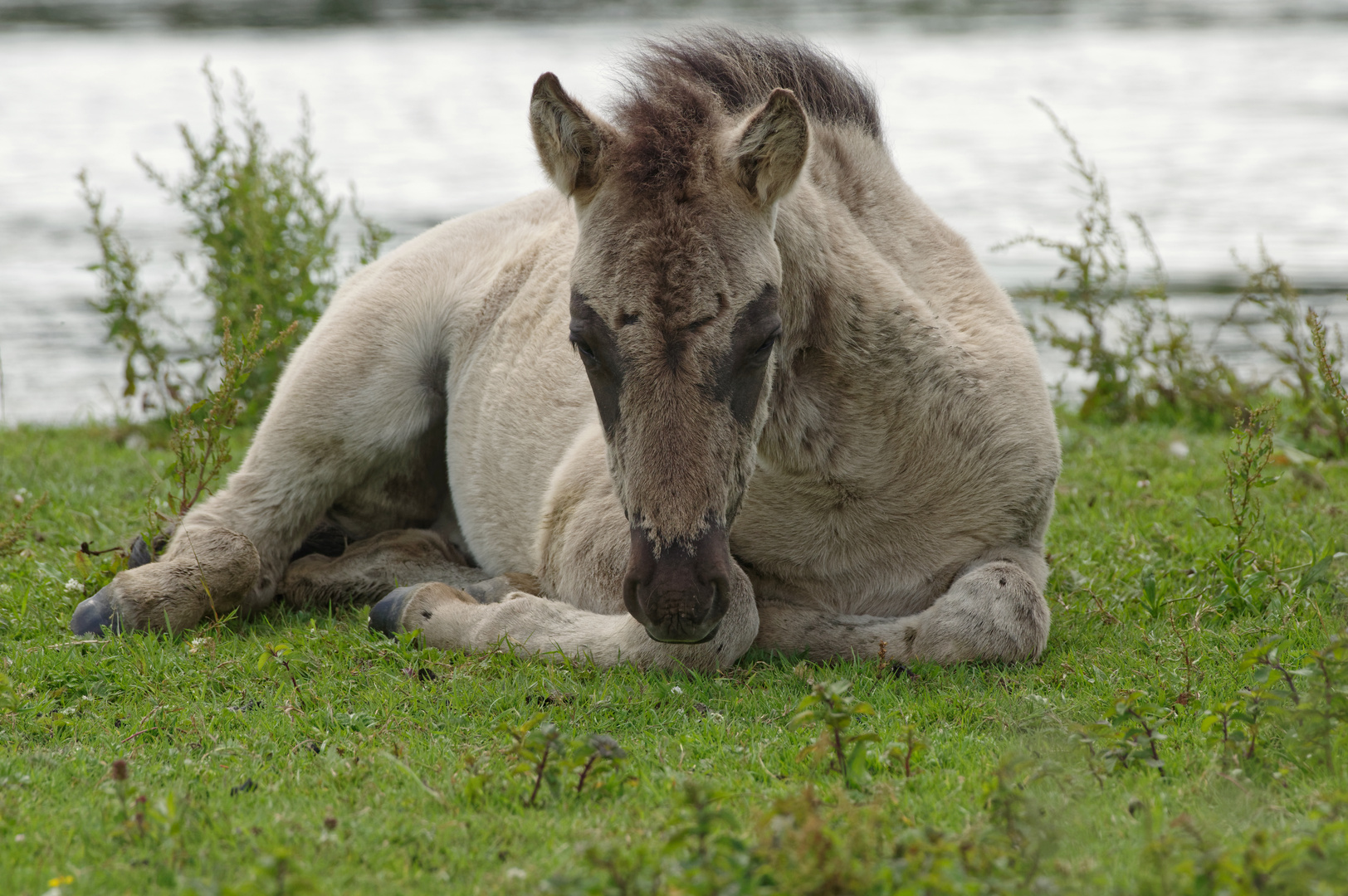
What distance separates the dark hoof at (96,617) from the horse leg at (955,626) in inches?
95.5

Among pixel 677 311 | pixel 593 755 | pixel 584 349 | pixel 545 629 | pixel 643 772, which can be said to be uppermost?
pixel 677 311

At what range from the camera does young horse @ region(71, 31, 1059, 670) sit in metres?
3.56

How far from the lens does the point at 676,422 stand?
3.48 meters

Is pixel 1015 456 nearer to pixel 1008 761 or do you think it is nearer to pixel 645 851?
pixel 1008 761

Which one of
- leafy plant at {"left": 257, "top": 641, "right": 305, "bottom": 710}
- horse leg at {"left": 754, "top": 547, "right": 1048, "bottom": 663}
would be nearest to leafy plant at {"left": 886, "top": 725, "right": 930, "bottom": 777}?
horse leg at {"left": 754, "top": 547, "right": 1048, "bottom": 663}

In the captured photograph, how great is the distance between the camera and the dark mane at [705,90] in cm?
378

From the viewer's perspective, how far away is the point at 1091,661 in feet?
13.8

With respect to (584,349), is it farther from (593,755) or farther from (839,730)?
(839,730)

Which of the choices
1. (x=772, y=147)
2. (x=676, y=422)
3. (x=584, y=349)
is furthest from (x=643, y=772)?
(x=772, y=147)

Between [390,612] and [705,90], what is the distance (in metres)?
2.25

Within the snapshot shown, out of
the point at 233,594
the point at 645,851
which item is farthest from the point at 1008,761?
the point at 233,594

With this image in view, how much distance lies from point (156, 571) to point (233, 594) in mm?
311

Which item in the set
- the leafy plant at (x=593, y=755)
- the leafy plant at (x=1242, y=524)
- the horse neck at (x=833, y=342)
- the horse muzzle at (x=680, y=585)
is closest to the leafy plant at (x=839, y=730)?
the horse muzzle at (x=680, y=585)

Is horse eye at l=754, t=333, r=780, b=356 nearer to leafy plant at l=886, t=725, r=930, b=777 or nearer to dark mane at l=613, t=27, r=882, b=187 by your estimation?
dark mane at l=613, t=27, r=882, b=187
